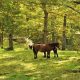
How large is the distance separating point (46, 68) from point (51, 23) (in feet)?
95.5

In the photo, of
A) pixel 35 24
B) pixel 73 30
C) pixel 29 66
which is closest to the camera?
pixel 29 66

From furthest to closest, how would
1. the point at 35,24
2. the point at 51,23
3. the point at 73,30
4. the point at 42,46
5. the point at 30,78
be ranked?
the point at 73,30
the point at 51,23
the point at 35,24
the point at 42,46
the point at 30,78

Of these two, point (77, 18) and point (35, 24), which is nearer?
point (77, 18)

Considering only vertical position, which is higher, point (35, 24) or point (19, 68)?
point (35, 24)

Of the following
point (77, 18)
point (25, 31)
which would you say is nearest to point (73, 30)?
point (25, 31)

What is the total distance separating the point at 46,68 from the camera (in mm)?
20250

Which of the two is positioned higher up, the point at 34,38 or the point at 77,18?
the point at 77,18

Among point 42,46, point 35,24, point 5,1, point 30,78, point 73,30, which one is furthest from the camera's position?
point 73,30

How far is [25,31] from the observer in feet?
174

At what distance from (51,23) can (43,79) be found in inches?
1315

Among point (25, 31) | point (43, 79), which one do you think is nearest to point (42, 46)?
point (43, 79)

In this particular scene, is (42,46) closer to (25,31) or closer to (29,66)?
(29,66)

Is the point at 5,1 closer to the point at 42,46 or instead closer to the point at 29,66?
the point at 29,66

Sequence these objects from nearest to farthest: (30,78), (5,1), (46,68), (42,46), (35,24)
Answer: (30,78) < (5,1) < (46,68) < (42,46) < (35,24)
